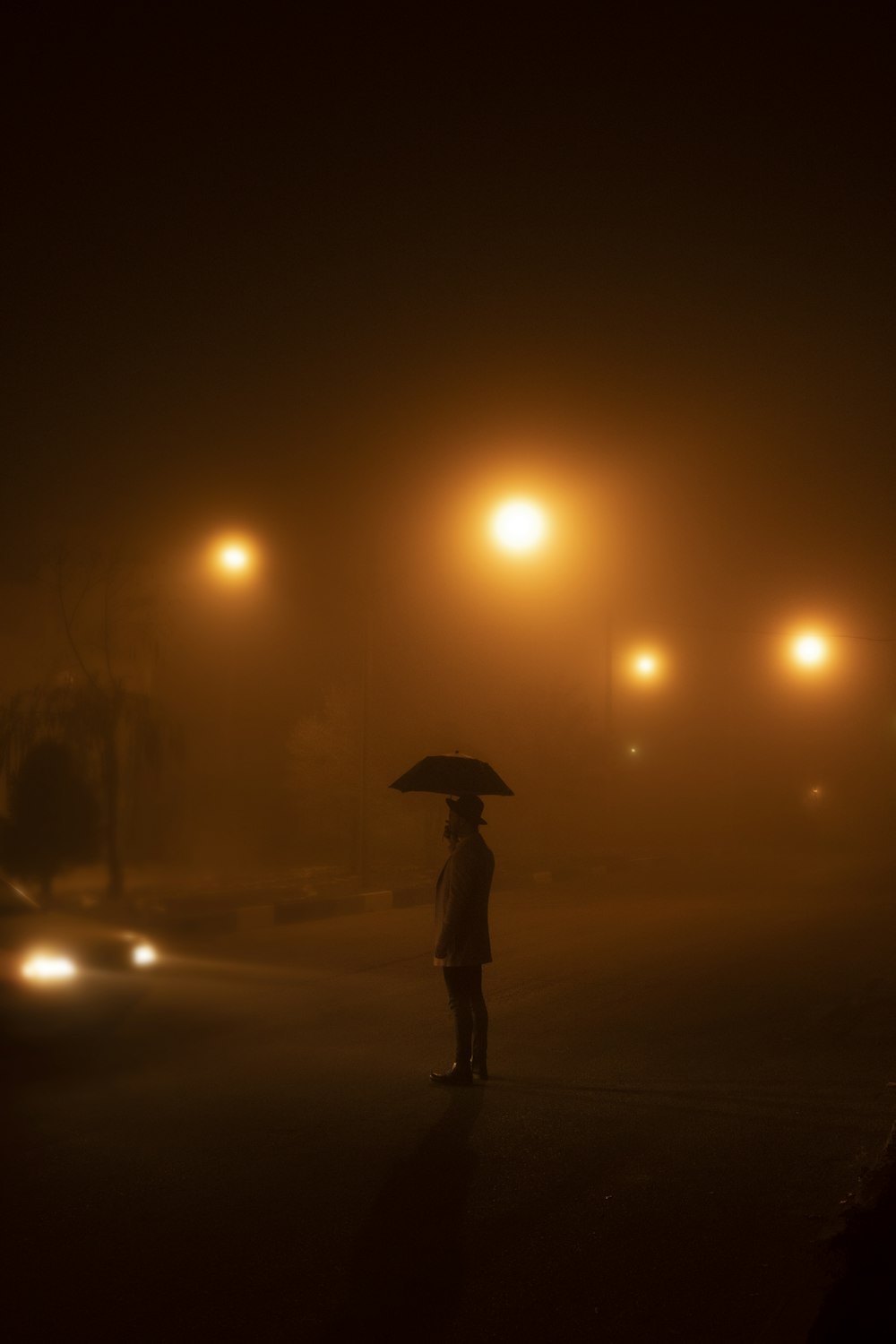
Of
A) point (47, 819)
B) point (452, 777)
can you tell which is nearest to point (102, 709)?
point (47, 819)

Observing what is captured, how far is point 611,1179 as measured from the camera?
4.96 meters

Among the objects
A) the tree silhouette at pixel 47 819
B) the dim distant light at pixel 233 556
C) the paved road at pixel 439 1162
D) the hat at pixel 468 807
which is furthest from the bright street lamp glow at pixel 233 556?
the hat at pixel 468 807

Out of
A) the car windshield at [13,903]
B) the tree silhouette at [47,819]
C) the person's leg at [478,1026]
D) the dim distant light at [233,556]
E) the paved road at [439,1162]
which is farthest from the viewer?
the dim distant light at [233,556]

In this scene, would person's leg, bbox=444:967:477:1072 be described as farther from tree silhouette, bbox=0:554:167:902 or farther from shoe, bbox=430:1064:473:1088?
tree silhouette, bbox=0:554:167:902

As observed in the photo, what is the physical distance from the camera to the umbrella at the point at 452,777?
23.0ft

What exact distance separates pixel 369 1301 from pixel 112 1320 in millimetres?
795

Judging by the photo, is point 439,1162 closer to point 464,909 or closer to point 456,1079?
point 456,1079

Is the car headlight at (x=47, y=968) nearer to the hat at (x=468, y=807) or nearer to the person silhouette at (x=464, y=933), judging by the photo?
the person silhouette at (x=464, y=933)

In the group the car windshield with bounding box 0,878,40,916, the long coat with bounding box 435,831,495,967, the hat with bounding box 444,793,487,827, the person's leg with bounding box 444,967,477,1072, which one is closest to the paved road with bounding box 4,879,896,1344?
the person's leg with bounding box 444,967,477,1072

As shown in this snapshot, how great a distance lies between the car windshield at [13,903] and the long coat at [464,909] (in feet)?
10.1

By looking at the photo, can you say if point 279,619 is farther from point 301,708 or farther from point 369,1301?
point 369,1301

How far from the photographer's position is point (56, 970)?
732cm

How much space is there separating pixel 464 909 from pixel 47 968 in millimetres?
2754

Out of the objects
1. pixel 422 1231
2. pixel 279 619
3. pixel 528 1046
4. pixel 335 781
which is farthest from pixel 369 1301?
pixel 279 619
